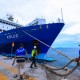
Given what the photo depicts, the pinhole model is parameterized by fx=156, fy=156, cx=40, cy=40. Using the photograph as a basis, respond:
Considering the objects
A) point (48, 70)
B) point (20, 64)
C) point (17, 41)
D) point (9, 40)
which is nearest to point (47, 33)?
point (17, 41)

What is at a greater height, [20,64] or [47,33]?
[47,33]

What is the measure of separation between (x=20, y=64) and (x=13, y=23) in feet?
64.8

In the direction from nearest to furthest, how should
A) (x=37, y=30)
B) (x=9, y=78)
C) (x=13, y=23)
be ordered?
(x=9, y=78) < (x=37, y=30) < (x=13, y=23)

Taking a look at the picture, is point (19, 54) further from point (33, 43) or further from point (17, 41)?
point (17, 41)

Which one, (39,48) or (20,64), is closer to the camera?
(20,64)

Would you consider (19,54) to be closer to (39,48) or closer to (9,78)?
(9,78)

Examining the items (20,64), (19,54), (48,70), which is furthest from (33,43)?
(20,64)

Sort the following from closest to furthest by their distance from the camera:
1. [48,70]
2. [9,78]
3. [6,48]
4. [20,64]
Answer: [20,64]
[9,78]
[48,70]
[6,48]

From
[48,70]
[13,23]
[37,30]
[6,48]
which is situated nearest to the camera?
[48,70]

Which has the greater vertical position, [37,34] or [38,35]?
[37,34]

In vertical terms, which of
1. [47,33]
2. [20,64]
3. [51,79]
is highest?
[47,33]

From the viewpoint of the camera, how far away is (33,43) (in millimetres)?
18062

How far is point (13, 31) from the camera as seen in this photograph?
1923 cm

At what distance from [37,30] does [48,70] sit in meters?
8.71
